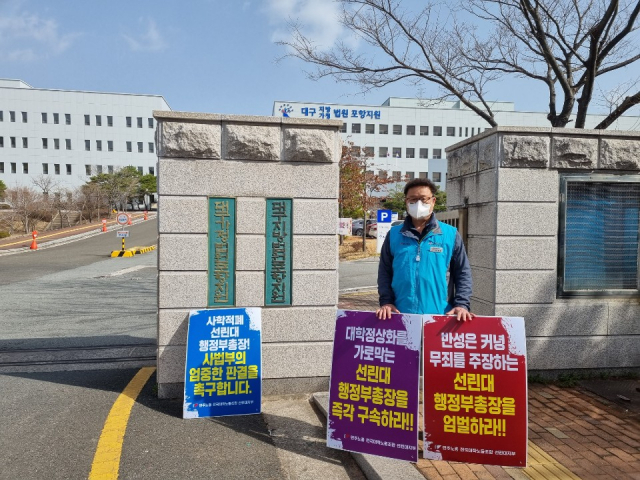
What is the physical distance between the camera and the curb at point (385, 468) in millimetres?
3071

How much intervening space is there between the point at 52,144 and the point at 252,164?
7085 centimetres

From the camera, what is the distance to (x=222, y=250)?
4543 mm

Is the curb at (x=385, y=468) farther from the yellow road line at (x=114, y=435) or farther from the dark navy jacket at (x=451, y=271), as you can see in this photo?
the yellow road line at (x=114, y=435)

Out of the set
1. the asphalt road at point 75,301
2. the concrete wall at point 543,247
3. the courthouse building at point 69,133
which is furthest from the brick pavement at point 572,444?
the courthouse building at point 69,133

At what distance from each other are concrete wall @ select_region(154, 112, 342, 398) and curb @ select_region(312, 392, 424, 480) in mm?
1467

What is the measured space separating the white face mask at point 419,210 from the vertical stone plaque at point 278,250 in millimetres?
1541

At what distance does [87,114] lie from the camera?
212 ft

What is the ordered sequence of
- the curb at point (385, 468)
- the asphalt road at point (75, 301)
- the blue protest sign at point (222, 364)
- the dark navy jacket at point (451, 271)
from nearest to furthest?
1. the curb at point (385, 468)
2. the dark navy jacket at point (451, 271)
3. the blue protest sign at point (222, 364)
4. the asphalt road at point (75, 301)

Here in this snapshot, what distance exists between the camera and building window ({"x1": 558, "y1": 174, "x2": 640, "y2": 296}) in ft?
16.9

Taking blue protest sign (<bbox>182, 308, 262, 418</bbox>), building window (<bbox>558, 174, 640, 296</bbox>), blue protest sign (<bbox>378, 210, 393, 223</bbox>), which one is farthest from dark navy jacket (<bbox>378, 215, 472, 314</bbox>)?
blue protest sign (<bbox>378, 210, 393, 223</bbox>)

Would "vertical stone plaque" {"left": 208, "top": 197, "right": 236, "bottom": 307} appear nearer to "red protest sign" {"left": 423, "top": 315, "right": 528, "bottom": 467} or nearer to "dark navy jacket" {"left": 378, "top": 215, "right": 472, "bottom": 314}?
"dark navy jacket" {"left": 378, "top": 215, "right": 472, "bottom": 314}

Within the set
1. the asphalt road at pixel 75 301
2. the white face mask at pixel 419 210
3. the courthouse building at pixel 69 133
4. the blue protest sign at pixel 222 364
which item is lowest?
the asphalt road at pixel 75 301

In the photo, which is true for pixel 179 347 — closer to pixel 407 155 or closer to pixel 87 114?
pixel 407 155

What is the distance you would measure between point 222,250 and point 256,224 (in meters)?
0.43
